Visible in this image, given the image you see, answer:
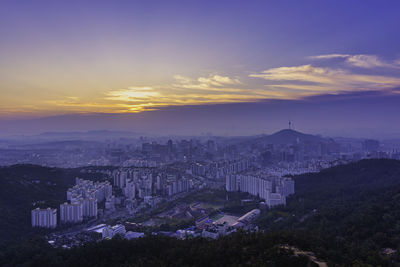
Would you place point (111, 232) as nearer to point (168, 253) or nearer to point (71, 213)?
point (71, 213)

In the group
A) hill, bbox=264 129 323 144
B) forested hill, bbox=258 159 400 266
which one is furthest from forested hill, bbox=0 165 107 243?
hill, bbox=264 129 323 144

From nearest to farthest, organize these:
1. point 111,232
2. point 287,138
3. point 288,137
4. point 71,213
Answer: point 111,232, point 71,213, point 287,138, point 288,137

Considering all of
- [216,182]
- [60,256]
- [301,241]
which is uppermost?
[301,241]

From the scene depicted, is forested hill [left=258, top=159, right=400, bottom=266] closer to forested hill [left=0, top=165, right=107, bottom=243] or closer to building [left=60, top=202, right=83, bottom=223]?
building [left=60, top=202, right=83, bottom=223]

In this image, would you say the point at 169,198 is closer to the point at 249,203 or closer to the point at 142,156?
the point at 249,203

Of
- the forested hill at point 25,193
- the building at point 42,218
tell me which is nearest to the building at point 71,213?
the forested hill at point 25,193

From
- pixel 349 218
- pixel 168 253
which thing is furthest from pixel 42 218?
pixel 349 218

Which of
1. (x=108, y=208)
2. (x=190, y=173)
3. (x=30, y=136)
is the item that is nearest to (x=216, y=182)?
(x=190, y=173)
